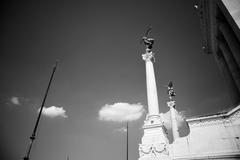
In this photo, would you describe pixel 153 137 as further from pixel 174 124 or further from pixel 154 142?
pixel 174 124

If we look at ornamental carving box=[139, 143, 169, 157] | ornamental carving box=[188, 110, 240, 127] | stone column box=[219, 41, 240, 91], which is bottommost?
ornamental carving box=[139, 143, 169, 157]

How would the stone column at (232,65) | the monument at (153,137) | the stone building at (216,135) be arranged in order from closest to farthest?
the stone building at (216,135) → the monument at (153,137) → the stone column at (232,65)

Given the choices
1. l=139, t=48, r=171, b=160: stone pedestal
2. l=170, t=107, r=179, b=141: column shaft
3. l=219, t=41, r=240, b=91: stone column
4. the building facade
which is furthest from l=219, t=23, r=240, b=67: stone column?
l=170, t=107, r=179, b=141: column shaft

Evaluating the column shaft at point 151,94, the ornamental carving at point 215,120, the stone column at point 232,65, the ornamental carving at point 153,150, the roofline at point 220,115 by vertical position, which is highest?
the stone column at point 232,65

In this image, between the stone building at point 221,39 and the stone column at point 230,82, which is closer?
the stone building at point 221,39

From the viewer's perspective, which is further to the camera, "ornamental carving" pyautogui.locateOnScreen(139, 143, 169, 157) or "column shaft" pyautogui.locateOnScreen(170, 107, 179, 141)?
"column shaft" pyautogui.locateOnScreen(170, 107, 179, 141)

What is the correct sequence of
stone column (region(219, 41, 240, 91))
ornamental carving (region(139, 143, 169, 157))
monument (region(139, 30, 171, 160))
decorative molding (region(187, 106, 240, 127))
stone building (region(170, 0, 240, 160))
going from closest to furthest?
stone building (region(170, 0, 240, 160)) → decorative molding (region(187, 106, 240, 127)) → ornamental carving (region(139, 143, 169, 157)) → monument (region(139, 30, 171, 160)) → stone column (region(219, 41, 240, 91))

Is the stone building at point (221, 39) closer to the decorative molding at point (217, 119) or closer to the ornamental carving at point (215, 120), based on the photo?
the decorative molding at point (217, 119)

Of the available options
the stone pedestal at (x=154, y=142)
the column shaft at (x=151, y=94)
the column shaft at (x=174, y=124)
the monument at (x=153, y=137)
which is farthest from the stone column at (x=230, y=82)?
the stone pedestal at (x=154, y=142)

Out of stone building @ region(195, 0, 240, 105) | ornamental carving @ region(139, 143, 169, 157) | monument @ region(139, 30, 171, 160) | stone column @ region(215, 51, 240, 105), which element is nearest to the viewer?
ornamental carving @ region(139, 143, 169, 157)

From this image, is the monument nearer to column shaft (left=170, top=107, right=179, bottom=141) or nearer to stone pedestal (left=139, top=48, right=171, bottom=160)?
stone pedestal (left=139, top=48, right=171, bottom=160)

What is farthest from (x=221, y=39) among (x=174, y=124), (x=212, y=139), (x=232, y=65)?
(x=174, y=124)

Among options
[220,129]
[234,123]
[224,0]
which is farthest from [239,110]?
[224,0]

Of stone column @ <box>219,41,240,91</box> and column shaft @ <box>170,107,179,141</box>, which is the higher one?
stone column @ <box>219,41,240,91</box>
